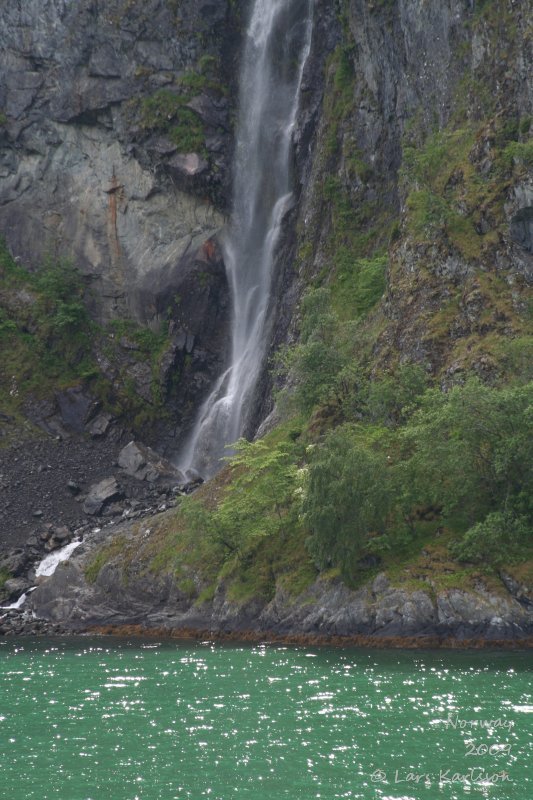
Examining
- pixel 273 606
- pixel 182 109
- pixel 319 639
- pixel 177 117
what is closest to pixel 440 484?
pixel 319 639

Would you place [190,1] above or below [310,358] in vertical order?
above

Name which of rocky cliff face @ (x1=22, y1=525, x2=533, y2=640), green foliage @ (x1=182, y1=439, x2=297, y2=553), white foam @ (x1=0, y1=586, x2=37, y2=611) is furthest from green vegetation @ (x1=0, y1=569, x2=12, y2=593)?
green foliage @ (x1=182, y1=439, x2=297, y2=553)

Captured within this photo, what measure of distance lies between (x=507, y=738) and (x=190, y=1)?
266 ft

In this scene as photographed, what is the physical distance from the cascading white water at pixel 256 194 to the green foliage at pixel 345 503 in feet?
98.5

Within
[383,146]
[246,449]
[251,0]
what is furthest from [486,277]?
[251,0]

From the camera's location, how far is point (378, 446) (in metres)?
46.4

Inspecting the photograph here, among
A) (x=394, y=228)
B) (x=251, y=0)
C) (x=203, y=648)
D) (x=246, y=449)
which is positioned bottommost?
(x=203, y=648)

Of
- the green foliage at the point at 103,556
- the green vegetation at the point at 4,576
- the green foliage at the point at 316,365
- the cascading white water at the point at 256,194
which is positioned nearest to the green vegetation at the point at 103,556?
the green foliage at the point at 103,556

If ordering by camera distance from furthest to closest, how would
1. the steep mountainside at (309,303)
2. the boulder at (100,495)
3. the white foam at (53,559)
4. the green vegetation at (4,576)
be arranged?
1. the boulder at (100,495)
2. the white foam at (53,559)
3. the green vegetation at (4,576)
4. the steep mountainside at (309,303)

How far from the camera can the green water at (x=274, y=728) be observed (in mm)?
18016

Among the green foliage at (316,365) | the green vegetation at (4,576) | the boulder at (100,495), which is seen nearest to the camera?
the green foliage at (316,365)

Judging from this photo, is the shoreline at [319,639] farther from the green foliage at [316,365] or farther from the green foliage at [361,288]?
the green foliage at [361,288]

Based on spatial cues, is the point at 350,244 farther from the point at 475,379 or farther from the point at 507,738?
the point at 507,738

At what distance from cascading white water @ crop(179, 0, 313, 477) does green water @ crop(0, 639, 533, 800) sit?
39.5m
